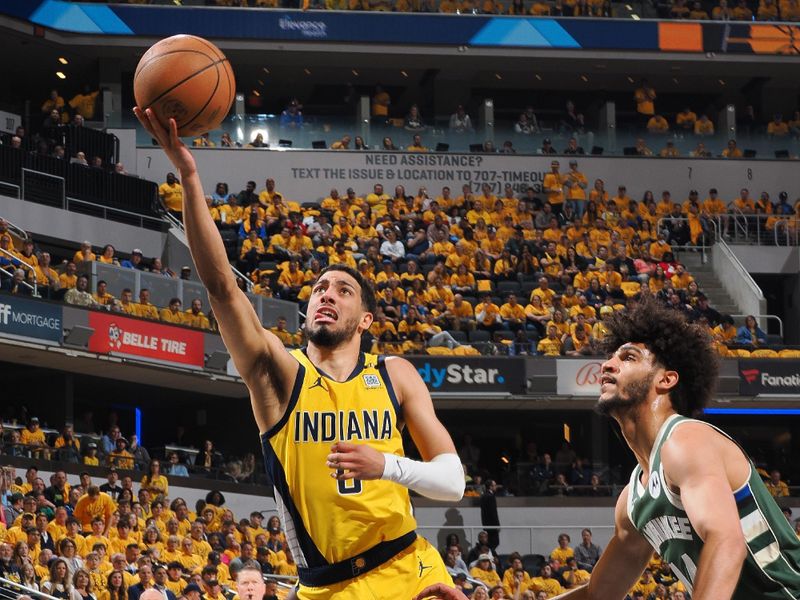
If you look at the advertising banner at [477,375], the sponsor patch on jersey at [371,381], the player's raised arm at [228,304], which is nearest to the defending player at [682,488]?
the sponsor patch on jersey at [371,381]

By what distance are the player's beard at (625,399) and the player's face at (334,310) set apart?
1376 millimetres

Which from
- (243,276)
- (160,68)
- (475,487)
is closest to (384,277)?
(243,276)

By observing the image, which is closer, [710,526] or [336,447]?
[710,526]

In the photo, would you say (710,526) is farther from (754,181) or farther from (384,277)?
(754,181)

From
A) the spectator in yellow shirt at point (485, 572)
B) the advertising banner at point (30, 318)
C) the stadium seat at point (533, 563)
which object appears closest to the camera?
the spectator in yellow shirt at point (485, 572)

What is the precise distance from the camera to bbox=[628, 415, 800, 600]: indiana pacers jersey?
185 inches

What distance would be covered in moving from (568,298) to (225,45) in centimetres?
1184

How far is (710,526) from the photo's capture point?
176 inches

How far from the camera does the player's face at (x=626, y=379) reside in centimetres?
511

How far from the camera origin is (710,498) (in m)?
4.52

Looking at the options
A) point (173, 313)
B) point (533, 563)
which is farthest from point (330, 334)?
point (173, 313)

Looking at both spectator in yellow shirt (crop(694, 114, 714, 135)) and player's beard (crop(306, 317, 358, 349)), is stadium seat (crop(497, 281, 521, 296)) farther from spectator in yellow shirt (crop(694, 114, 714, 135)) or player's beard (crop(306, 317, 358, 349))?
player's beard (crop(306, 317, 358, 349))

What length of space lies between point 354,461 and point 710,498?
124 centimetres

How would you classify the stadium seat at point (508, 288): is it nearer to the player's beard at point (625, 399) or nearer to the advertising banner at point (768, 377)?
the advertising banner at point (768, 377)
